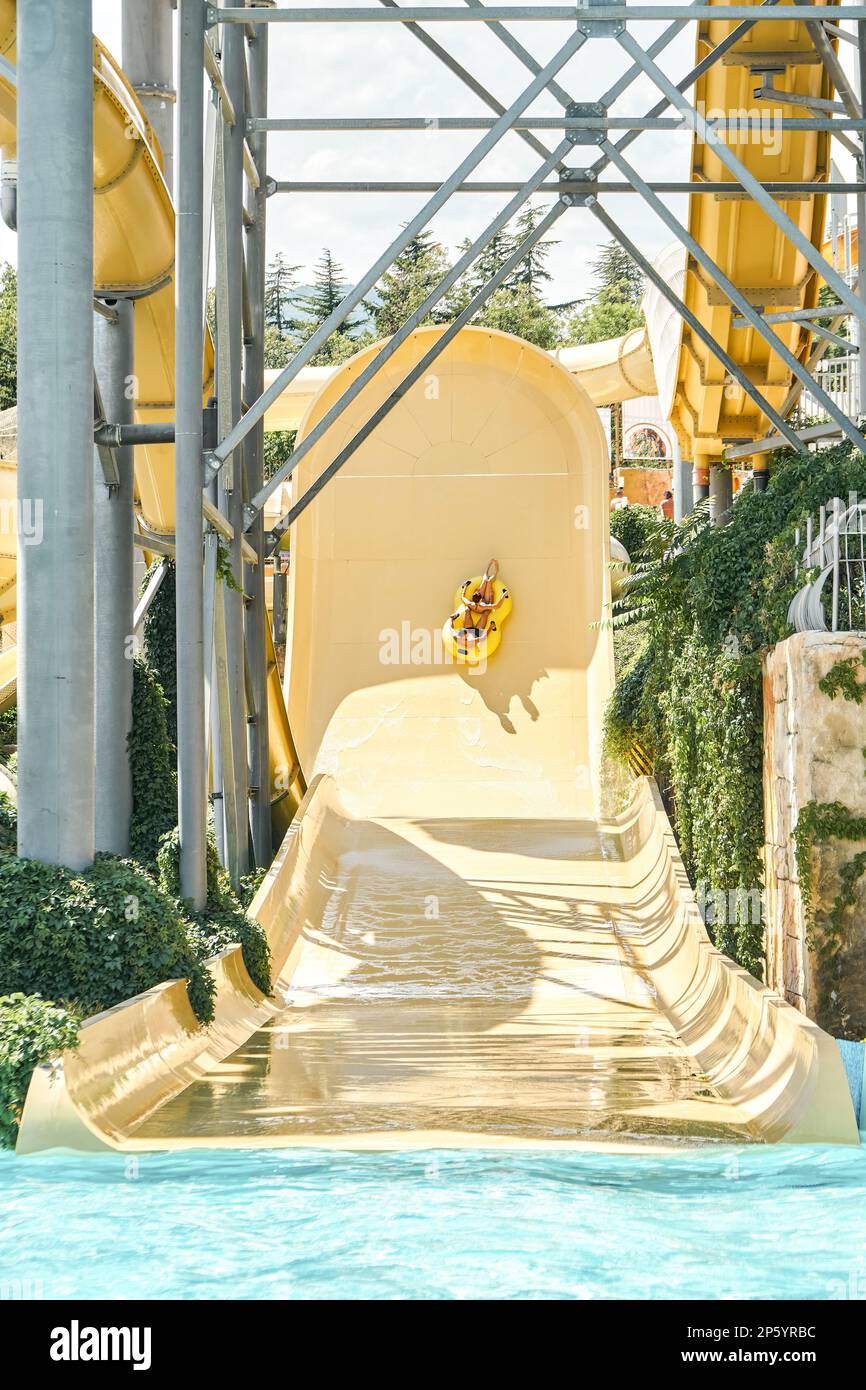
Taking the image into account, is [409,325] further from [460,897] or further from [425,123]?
[460,897]

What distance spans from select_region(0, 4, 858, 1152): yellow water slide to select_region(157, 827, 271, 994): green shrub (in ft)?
0.60

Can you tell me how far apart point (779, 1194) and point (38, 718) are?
12.4 ft

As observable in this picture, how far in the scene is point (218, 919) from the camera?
27.6 ft

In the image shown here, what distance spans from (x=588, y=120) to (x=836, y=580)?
13.3ft

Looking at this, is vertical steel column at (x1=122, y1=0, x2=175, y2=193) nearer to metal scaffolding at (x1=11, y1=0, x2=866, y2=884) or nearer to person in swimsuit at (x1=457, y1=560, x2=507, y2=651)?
metal scaffolding at (x1=11, y1=0, x2=866, y2=884)

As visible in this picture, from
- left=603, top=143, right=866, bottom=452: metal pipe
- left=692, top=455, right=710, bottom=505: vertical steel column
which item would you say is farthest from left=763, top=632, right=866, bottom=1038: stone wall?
left=692, top=455, right=710, bottom=505: vertical steel column

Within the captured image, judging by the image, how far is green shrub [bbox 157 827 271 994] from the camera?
817cm

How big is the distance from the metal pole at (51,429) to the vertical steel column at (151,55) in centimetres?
474

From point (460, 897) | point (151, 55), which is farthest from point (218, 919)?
point (151, 55)

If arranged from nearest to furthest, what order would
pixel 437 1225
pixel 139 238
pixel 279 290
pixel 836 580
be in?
pixel 437 1225
pixel 836 580
pixel 139 238
pixel 279 290

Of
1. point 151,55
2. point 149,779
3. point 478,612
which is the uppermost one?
point 151,55

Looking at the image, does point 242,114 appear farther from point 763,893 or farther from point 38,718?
point 763,893

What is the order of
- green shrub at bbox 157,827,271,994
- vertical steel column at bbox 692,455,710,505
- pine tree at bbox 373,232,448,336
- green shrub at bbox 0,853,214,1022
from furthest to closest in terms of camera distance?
1. pine tree at bbox 373,232,448,336
2. vertical steel column at bbox 692,455,710,505
3. green shrub at bbox 157,827,271,994
4. green shrub at bbox 0,853,214,1022

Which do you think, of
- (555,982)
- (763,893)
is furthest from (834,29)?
(555,982)
